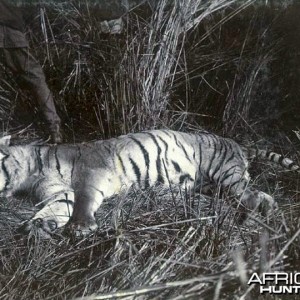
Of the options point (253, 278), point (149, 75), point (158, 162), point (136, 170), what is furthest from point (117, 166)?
point (253, 278)

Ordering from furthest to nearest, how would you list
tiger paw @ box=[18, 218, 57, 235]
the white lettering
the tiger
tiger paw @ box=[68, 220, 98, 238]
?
the tiger, tiger paw @ box=[18, 218, 57, 235], tiger paw @ box=[68, 220, 98, 238], the white lettering

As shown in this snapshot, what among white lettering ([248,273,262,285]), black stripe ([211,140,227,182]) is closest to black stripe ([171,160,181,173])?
black stripe ([211,140,227,182])

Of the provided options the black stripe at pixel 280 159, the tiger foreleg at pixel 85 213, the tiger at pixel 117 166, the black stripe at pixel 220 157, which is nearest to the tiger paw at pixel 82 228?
the tiger foreleg at pixel 85 213

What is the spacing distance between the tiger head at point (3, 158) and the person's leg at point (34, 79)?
0.20 metres

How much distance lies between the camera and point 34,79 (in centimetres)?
308

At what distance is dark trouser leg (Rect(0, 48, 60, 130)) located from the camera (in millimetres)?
3074

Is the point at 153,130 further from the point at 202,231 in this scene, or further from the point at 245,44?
the point at 202,231

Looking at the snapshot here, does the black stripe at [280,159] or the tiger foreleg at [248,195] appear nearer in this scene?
the tiger foreleg at [248,195]

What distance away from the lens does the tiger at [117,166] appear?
292cm

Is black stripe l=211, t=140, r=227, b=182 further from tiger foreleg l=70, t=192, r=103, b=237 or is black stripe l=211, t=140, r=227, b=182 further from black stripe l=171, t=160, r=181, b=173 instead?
tiger foreleg l=70, t=192, r=103, b=237

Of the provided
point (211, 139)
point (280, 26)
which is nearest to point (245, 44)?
point (280, 26)

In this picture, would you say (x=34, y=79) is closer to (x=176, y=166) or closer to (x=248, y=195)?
(x=176, y=166)

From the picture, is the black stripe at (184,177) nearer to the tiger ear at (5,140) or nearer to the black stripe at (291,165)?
the black stripe at (291,165)

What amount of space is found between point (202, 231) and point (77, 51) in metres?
1.23
